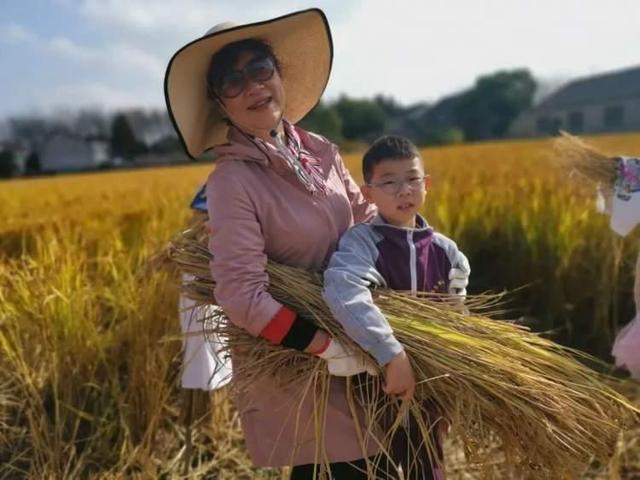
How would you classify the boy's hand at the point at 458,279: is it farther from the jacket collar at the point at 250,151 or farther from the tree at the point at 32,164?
the tree at the point at 32,164

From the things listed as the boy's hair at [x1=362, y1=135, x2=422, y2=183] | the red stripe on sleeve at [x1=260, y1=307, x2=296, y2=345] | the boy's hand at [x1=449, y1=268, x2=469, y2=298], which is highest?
the boy's hair at [x1=362, y1=135, x2=422, y2=183]

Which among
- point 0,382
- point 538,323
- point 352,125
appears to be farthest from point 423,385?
point 352,125

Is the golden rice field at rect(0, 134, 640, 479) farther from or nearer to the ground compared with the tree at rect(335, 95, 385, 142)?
nearer to the ground

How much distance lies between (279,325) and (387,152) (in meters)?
0.42

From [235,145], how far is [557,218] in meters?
2.54

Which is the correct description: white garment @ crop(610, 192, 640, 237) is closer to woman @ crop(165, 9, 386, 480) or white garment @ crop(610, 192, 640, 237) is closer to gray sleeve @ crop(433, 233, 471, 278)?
gray sleeve @ crop(433, 233, 471, 278)

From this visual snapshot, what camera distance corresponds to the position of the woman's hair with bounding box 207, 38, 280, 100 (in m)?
1.25

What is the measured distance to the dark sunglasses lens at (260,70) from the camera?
4.04 feet

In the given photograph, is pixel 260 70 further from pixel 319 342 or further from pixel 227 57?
pixel 319 342

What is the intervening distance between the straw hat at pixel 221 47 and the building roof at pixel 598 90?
38784mm

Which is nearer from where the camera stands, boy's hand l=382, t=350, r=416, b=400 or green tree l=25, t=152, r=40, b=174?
boy's hand l=382, t=350, r=416, b=400

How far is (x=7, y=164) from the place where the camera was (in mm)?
30422

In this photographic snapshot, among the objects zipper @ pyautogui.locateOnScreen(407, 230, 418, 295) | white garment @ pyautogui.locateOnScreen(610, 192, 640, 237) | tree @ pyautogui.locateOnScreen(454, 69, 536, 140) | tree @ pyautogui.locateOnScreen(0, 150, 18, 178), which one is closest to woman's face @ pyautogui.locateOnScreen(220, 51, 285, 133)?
zipper @ pyautogui.locateOnScreen(407, 230, 418, 295)

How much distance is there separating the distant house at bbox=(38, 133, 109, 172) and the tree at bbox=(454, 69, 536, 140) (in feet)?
85.8
